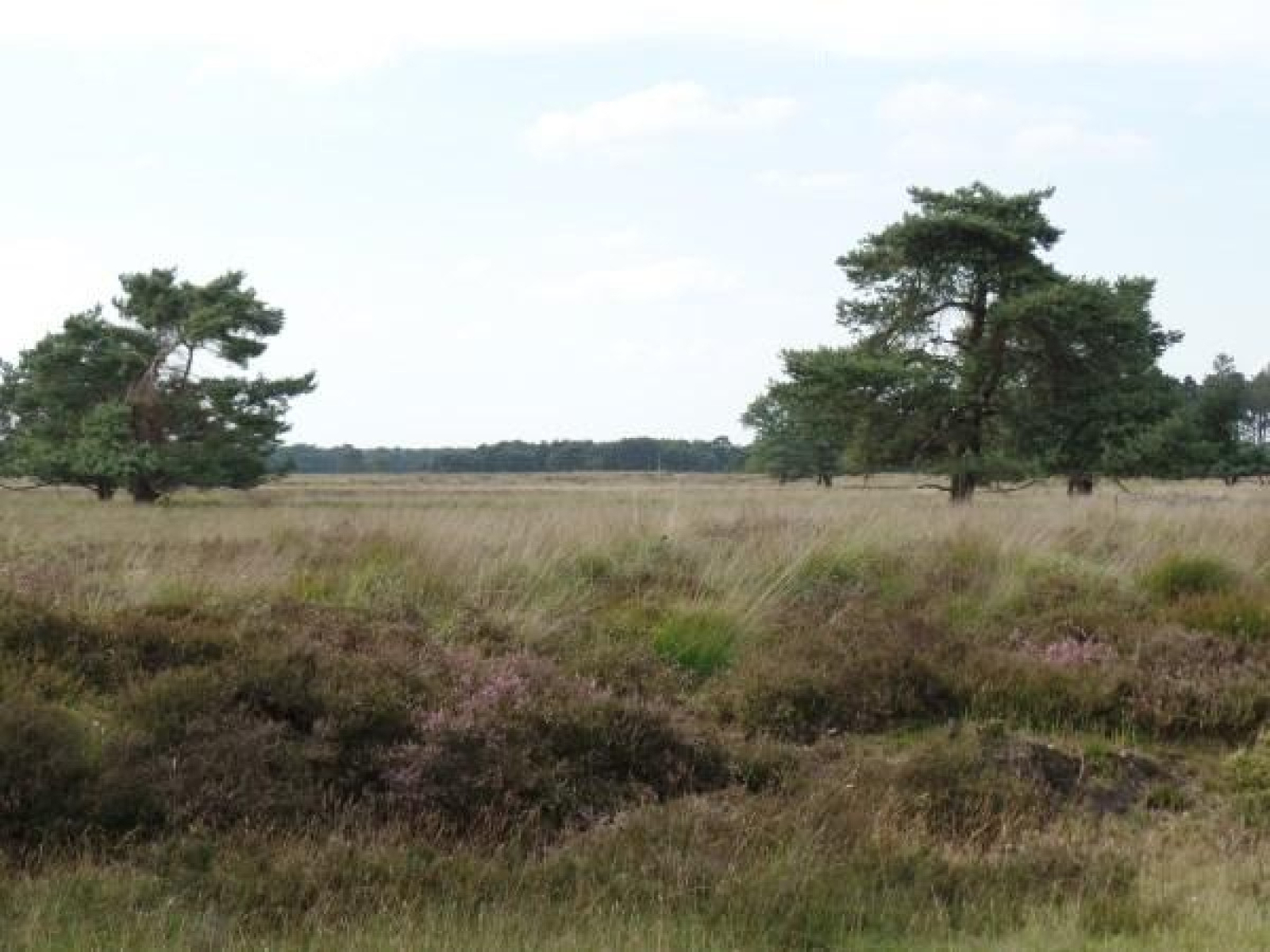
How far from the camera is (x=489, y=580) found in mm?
9188

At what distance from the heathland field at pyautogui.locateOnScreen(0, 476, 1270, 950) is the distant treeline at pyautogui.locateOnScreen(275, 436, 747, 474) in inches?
4706

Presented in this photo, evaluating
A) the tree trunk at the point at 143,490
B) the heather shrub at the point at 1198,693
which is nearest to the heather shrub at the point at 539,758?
the heather shrub at the point at 1198,693

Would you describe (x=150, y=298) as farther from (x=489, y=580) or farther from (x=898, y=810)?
(x=898, y=810)

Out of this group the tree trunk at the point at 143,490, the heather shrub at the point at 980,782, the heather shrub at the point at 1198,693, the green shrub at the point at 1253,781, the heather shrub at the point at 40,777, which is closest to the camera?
the heather shrub at the point at 40,777

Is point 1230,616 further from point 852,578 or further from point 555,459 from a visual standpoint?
point 555,459

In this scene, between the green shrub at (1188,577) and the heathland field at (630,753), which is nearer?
the heathland field at (630,753)

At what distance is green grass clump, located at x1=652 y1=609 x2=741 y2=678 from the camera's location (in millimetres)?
7805

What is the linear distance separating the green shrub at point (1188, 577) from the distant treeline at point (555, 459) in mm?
118352

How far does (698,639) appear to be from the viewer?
7996mm

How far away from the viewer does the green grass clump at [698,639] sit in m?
7.80

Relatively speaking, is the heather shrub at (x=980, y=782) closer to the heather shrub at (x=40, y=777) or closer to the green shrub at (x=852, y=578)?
the green shrub at (x=852, y=578)

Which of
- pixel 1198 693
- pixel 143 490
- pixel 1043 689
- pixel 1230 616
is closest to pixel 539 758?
pixel 1043 689

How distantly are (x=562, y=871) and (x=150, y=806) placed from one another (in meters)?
1.82

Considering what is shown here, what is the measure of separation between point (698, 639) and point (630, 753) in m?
2.12
